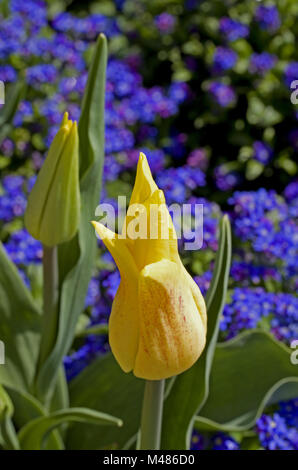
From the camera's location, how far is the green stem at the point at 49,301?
105 cm

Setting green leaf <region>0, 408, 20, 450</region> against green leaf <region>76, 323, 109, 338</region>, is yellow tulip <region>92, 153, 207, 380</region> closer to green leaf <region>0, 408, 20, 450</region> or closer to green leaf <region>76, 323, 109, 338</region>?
green leaf <region>0, 408, 20, 450</region>

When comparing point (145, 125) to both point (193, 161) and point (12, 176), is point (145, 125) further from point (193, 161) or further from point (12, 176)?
point (12, 176)

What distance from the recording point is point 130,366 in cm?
73

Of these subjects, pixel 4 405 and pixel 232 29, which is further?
pixel 232 29

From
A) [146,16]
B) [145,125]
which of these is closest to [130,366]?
[145,125]

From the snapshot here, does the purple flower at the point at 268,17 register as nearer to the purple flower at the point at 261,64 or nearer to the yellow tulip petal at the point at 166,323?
the purple flower at the point at 261,64

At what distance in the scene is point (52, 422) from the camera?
104 centimetres

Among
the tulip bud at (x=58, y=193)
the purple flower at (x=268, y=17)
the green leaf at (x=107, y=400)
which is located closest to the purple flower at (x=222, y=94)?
the purple flower at (x=268, y=17)

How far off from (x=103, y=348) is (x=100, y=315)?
90 millimetres

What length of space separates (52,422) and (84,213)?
320mm

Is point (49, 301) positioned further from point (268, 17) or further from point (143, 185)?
point (268, 17)

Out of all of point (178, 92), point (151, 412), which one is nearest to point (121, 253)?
point (151, 412)

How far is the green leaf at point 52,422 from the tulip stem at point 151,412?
89 millimetres

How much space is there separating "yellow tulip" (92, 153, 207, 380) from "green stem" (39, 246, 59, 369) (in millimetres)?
342
